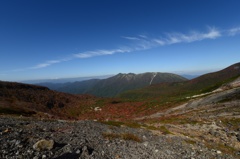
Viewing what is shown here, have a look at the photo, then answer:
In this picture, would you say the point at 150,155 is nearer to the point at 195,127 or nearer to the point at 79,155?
the point at 79,155

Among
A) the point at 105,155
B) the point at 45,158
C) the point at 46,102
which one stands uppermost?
the point at 45,158

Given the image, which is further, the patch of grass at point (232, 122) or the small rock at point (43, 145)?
the patch of grass at point (232, 122)

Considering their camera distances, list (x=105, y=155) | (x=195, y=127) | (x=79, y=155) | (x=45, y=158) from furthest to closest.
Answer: (x=195, y=127) < (x=105, y=155) < (x=79, y=155) < (x=45, y=158)

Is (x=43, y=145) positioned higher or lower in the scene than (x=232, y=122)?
higher

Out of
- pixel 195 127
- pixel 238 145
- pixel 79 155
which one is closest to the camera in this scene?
pixel 79 155

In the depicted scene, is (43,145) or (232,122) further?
(232,122)

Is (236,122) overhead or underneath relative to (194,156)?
underneath

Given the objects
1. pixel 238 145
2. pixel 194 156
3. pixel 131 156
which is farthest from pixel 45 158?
pixel 238 145

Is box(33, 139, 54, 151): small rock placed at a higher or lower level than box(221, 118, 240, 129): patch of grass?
higher

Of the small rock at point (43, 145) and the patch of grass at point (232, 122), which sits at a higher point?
the small rock at point (43, 145)

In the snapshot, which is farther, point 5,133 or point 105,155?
point 5,133

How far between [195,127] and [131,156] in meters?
25.1

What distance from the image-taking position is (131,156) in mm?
15391

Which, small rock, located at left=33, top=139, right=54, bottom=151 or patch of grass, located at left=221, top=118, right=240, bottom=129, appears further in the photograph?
patch of grass, located at left=221, top=118, right=240, bottom=129
